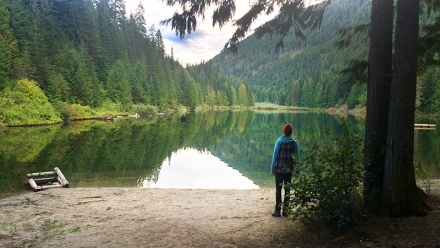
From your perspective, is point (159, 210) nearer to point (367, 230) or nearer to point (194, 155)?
point (367, 230)

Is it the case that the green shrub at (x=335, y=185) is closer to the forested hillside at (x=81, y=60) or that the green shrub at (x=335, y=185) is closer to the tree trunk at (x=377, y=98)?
the tree trunk at (x=377, y=98)

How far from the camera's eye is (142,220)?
7.25 m

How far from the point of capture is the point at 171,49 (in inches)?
4980

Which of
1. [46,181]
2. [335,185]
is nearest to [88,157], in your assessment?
[46,181]

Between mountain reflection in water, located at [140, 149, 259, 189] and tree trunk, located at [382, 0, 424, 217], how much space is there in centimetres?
897

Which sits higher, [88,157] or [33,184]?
[33,184]

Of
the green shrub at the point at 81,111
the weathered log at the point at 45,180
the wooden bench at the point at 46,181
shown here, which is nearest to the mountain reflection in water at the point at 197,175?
the wooden bench at the point at 46,181

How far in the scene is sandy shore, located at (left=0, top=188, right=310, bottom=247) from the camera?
5805 mm

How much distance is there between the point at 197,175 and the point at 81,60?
5344 cm

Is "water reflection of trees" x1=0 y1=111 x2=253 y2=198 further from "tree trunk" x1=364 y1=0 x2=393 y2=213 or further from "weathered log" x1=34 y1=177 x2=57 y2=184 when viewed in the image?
"tree trunk" x1=364 y1=0 x2=393 y2=213

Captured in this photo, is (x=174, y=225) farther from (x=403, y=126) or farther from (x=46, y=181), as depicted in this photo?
(x=46, y=181)

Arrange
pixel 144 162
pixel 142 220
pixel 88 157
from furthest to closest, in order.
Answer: pixel 88 157 → pixel 144 162 → pixel 142 220

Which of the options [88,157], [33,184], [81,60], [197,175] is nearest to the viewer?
[33,184]

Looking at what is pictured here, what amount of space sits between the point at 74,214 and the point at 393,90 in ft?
25.5
